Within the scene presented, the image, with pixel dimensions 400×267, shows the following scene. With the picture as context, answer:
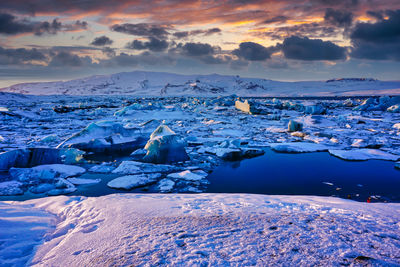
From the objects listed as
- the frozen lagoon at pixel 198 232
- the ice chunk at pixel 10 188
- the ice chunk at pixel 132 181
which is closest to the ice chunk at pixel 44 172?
the ice chunk at pixel 10 188

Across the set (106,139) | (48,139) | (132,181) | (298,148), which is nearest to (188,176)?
(132,181)

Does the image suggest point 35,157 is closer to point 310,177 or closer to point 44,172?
point 44,172

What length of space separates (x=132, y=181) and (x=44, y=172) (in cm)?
165

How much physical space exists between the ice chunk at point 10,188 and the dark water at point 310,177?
3026mm

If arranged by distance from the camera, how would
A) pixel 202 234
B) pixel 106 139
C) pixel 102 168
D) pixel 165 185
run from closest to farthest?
pixel 202 234 → pixel 165 185 → pixel 102 168 → pixel 106 139

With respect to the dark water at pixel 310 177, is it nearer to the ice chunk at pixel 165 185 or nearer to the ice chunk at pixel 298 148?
the ice chunk at pixel 298 148

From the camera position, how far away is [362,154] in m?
5.87

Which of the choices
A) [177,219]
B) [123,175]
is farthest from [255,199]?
[123,175]

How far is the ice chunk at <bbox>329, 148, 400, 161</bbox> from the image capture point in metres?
5.62

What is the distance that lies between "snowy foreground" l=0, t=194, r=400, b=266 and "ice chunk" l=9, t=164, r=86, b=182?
5.27 feet

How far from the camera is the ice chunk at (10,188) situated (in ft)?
11.7

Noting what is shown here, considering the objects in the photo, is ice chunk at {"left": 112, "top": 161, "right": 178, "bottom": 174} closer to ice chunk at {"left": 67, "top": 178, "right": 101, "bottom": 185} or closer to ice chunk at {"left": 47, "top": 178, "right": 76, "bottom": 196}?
ice chunk at {"left": 67, "top": 178, "right": 101, "bottom": 185}

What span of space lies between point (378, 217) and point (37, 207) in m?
3.78

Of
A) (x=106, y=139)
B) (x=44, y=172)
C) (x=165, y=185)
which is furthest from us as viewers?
(x=106, y=139)
